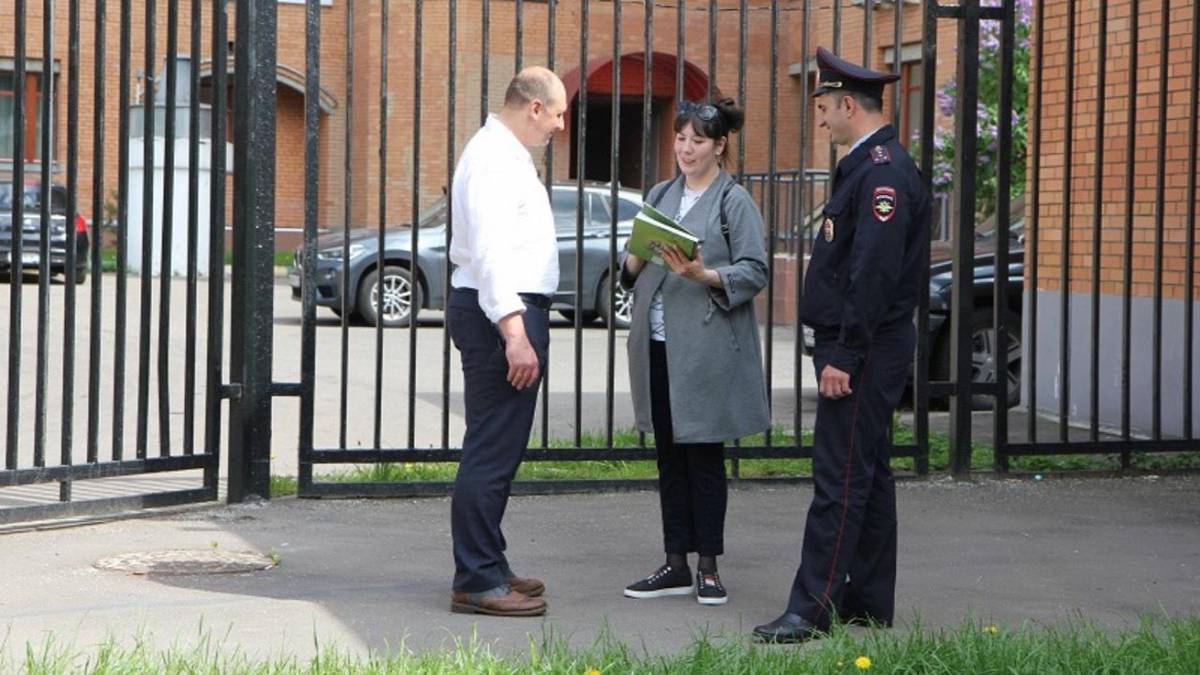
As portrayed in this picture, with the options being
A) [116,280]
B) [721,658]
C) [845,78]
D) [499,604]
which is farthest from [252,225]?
[721,658]

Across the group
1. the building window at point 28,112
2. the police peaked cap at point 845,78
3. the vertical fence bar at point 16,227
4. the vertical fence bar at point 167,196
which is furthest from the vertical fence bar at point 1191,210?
the building window at point 28,112

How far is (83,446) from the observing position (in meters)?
10.4

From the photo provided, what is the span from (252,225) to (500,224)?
237 cm

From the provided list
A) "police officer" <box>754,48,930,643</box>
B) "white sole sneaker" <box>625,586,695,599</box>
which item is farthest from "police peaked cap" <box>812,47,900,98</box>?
"white sole sneaker" <box>625,586,695,599</box>

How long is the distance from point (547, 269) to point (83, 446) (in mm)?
5151

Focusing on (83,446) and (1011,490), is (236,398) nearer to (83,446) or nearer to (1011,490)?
(83,446)

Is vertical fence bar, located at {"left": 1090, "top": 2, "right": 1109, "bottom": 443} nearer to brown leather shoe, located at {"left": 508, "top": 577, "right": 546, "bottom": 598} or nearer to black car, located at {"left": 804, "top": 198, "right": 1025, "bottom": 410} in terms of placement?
black car, located at {"left": 804, "top": 198, "right": 1025, "bottom": 410}

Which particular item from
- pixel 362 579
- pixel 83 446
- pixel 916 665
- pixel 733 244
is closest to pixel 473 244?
pixel 733 244

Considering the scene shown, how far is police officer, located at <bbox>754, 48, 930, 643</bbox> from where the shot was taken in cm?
577

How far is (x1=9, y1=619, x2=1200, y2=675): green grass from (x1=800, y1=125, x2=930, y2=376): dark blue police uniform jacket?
0.96 metres

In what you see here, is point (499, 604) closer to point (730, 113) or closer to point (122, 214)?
point (730, 113)

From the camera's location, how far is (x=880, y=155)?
5.81 meters

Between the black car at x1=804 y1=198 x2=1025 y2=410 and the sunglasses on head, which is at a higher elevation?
the sunglasses on head

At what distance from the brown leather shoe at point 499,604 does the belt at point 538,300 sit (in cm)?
95
